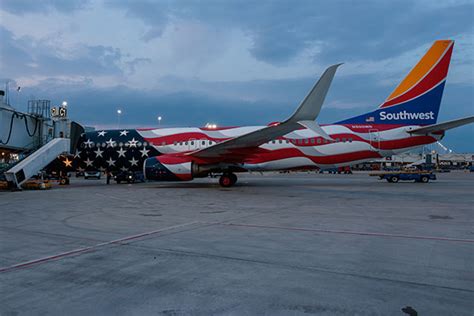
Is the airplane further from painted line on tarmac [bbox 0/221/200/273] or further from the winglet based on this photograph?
painted line on tarmac [bbox 0/221/200/273]

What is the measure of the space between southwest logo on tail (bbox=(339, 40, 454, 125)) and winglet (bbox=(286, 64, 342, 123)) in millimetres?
9076

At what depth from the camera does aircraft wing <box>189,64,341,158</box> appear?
38.4ft

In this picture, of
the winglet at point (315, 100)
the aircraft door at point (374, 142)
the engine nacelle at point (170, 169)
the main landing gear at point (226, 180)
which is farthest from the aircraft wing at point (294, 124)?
the aircraft door at point (374, 142)

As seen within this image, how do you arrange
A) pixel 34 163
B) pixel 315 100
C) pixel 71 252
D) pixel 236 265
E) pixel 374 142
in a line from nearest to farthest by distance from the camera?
pixel 236 265
pixel 71 252
pixel 315 100
pixel 34 163
pixel 374 142

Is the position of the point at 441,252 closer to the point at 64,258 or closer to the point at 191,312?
the point at 191,312

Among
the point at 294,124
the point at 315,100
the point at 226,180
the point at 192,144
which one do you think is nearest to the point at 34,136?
the point at 192,144

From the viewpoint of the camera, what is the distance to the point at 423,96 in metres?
19.8

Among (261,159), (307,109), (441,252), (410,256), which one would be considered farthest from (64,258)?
(261,159)

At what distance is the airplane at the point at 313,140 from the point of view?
18.7 meters

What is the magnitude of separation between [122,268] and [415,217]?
741 centimetres

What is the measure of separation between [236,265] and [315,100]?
887 cm

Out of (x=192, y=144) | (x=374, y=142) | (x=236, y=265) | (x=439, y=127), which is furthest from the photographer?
(x=192, y=144)

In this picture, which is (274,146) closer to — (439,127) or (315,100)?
(315,100)

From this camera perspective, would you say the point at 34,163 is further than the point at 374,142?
No
